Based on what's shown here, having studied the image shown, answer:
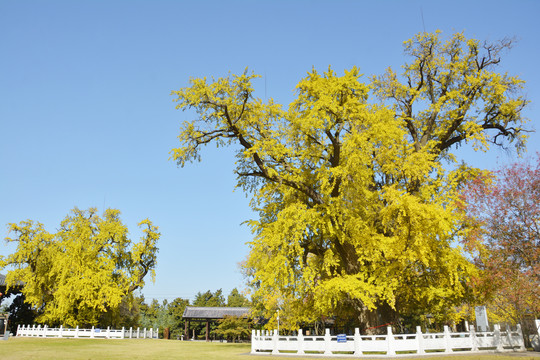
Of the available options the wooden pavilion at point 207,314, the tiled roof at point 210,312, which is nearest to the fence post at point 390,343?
the wooden pavilion at point 207,314

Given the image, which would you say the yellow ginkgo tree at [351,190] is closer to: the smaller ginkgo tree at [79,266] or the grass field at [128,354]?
the grass field at [128,354]

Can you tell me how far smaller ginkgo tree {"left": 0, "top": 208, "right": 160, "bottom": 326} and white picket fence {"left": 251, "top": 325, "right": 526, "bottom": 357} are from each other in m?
20.4

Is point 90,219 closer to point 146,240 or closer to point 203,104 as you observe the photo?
point 146,240

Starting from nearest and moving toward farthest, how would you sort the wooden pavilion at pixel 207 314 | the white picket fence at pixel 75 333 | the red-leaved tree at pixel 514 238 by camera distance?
→ 1. the red-leaved tree at pixel 514 238
2. the white picket fence at pixel 75 333
3. the wooden pavilion at pixel 207 314

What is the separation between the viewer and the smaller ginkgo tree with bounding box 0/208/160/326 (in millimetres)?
32094

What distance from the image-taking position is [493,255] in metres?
13.7

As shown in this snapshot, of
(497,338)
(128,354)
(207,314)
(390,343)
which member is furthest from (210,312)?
(497,338)

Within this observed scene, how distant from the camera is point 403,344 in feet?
51.2

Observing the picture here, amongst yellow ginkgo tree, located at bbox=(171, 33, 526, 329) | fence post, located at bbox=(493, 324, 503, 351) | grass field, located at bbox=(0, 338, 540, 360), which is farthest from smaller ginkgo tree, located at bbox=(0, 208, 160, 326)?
fence post, located at bbox=(493, 324, 503, 351)

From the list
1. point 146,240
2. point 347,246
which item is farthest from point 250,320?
point 347,246

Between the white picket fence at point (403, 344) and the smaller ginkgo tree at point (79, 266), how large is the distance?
20367 millimetres

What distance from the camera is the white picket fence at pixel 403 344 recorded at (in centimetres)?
1566

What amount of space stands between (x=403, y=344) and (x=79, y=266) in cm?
2760

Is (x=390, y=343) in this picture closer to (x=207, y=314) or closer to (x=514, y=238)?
(x=514, y=238)
